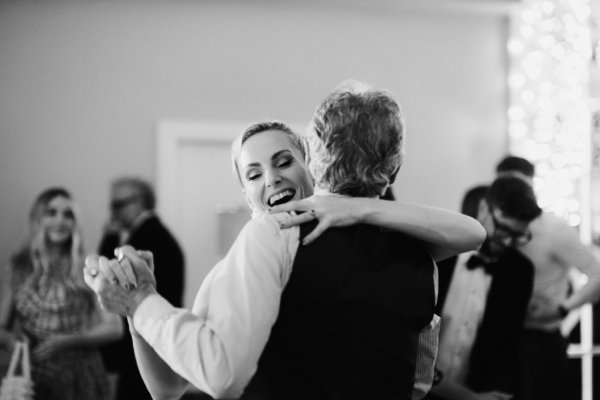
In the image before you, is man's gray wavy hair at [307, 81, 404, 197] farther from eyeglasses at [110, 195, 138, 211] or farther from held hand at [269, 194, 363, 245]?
eyeglasses at [110, 195, 138, 211]

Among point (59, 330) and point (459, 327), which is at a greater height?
point (459, 327)

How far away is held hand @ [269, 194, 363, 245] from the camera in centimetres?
126

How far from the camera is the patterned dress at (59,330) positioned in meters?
3.68

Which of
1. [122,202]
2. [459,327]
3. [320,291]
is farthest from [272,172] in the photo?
[122,202]

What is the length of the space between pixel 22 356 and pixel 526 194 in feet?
8.28

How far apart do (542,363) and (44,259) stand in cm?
246

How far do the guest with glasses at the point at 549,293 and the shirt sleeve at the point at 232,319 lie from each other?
2032mm

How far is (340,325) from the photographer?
A: 1.25 meters

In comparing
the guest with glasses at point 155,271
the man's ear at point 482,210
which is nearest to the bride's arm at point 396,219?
the man's ear at point 482,210

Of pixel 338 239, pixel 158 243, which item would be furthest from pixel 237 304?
pixel 158 243

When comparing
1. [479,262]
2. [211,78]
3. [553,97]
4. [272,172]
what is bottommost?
[479,262]

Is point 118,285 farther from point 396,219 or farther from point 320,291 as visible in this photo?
point 396,219

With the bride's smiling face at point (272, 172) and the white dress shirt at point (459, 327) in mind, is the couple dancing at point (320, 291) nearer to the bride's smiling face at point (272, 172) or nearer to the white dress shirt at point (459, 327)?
the bride's smiling face at point (272, 172)

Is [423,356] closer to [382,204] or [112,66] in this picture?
[382,204]
